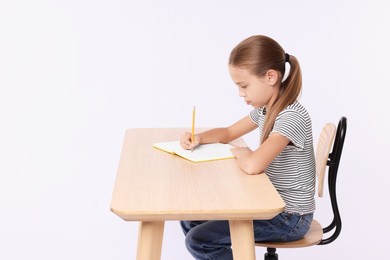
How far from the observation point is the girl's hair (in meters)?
2.32

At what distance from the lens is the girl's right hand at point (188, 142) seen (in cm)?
239

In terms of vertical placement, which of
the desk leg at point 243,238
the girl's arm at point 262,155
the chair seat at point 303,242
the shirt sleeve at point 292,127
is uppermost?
the shirt sleeve at point 292,127

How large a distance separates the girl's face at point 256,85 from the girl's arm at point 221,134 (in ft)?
0.79

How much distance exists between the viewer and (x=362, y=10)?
3.62m

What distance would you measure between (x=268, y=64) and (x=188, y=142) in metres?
0.38

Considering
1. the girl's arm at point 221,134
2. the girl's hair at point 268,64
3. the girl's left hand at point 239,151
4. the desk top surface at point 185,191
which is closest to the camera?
the desk top surface at point 185,191

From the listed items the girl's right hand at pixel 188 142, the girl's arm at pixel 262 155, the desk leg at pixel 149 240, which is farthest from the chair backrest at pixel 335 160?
the desk leg at pixel 149 240

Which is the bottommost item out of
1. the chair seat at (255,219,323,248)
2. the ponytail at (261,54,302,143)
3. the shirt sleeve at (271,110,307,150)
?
the chair seat at (255,219,323,248)

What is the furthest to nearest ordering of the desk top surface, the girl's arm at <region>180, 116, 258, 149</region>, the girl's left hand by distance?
1. the girl's arm at <region>180, 116, 258, 149</region>
2. the girl's left hand
3. the desk top surface

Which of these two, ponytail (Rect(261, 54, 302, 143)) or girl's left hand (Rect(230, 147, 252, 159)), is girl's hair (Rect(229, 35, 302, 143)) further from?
girl's left hand (Rect(230, 147, 252, 159))

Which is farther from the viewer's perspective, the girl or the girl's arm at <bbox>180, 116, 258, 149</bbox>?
the girl's arm at <bbox>180, 116, 258, 149</bbox>

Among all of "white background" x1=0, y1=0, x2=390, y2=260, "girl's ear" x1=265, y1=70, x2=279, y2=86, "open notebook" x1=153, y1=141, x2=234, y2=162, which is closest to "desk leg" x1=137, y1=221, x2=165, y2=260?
"open notebook" x1=153, y1=141, x2=234, y2=162

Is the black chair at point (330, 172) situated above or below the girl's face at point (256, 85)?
below

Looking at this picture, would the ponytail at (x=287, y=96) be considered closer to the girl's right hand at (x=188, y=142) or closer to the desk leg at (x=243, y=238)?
the girl's right hand at (x=188, y=142)
